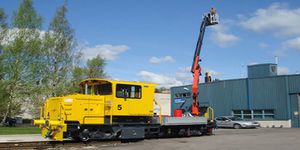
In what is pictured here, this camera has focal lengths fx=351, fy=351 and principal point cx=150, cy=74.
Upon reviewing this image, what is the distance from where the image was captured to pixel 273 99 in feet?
120

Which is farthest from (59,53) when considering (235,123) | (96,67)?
(235,123)

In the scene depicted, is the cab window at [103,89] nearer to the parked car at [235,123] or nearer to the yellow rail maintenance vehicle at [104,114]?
the yellow rail maintenance vehicle at [104,114]

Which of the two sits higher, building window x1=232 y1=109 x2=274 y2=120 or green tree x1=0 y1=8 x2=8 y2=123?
green tree x1=0 y1=8 x2=8 y2=123

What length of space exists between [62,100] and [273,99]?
1048 inches

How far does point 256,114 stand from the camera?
3834cm

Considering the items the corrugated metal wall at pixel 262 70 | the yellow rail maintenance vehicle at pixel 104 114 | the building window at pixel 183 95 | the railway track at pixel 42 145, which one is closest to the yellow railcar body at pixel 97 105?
the yellow rail maintenance vehicle at pixel 104 114

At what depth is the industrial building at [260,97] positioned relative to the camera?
3541cm

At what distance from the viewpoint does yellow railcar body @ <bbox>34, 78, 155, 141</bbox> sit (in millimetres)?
16109

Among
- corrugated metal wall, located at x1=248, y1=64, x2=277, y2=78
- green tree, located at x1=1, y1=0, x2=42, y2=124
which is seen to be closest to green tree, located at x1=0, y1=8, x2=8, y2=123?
green tree, located at x1=1, y1=0, x2=42, y2=124

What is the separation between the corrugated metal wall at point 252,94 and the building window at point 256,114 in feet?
1.60

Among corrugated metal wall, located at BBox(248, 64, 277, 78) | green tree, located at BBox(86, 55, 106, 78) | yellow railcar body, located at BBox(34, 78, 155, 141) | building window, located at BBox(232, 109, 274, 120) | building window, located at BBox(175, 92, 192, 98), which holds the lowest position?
building window, located at BBox(232, 109, 274, 120)

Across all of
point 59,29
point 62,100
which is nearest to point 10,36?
point 59,29

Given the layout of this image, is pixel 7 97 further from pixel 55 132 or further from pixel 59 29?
pixel 55 132

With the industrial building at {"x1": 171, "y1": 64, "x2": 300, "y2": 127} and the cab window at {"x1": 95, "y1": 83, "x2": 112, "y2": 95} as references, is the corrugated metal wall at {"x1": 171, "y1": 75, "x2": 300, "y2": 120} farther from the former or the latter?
the cab window at {"x1": 95, "y1": 83, "x2": 112, "y2": 95}
